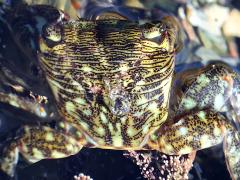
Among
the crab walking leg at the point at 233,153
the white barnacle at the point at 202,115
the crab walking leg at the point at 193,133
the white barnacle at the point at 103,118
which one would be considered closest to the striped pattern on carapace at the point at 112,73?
the white barnacle at the point at 103,118

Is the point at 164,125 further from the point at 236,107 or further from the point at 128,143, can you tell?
the point at 236,107

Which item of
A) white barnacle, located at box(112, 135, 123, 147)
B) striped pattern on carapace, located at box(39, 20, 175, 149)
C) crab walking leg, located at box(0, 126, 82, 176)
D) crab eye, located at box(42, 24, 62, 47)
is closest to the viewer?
striped pattern on carapace, located at box(39, 20, 175, 149)

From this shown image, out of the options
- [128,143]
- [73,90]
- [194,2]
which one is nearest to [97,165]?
[128,143]

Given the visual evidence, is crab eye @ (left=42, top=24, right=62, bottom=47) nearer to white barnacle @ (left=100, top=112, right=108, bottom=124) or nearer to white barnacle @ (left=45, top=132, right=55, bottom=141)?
white barnacle @ (left=100, top=112, right=108, bottom=124)

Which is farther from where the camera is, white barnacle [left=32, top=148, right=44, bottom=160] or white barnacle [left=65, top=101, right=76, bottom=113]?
white barnacle [left=32, top=148, right=44, bottom=160]

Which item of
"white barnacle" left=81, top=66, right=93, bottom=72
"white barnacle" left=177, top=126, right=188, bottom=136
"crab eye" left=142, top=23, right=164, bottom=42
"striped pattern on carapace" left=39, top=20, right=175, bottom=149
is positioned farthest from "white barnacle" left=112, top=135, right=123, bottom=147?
"crab eye" left=142, top=23, right=164, bottom=42

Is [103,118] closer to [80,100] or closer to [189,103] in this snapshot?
[80,100]

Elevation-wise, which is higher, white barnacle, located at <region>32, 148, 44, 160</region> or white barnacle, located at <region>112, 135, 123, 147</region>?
white barnacle, located at <region>112, 135, 123, 147</region>
